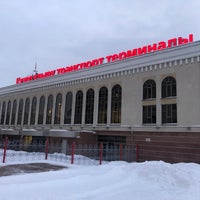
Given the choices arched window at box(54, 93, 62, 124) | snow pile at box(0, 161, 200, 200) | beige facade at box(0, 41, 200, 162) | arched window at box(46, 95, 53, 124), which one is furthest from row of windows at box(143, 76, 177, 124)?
arched window at box(46, 95, 53, 124)

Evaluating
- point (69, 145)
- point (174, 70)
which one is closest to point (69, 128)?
point (69, 145)

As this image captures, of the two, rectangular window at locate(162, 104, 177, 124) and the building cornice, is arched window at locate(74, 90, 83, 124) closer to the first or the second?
the building cornice

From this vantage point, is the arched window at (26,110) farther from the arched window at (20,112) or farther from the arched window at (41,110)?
the arched window at (41,110)

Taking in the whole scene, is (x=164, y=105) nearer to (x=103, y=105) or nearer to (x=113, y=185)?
(x=103, y=105)

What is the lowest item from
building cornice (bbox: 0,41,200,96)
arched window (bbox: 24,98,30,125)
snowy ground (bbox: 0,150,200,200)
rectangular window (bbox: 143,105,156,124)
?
snowy ground (bbox: 0,150,200,200)

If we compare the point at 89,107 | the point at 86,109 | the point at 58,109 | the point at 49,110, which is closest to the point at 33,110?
the point at 49,110

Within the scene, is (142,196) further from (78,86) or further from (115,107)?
(78,86)

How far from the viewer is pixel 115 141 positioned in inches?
1026

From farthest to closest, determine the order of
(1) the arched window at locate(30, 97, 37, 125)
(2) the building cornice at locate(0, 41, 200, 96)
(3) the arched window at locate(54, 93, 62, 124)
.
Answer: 1. (1) the arched window at locate(30, 97, 37, 125)
2. (3) the arched window at locate(54, 93, 62, 124)
3. (2) the building cornice at locate(0, 41, 200, 96)

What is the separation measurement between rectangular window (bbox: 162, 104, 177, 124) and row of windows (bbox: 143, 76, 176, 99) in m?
1.07

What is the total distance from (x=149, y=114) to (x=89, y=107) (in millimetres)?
8565

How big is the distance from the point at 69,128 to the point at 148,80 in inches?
492

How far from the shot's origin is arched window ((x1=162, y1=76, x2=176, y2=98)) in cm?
2212

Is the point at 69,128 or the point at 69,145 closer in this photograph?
the point at 69,145
